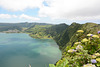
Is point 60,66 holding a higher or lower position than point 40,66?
higher

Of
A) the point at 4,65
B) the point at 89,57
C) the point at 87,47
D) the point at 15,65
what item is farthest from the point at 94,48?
the point at 4,65

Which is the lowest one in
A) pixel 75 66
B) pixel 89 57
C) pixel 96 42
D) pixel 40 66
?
pixel 40 66

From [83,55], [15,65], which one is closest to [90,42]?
[83,55]

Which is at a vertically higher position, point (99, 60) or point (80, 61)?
point (99, 60)

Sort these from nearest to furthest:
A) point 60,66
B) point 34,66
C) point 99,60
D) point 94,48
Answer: point 99,60
point 60,66
point 94,48
point 34,66

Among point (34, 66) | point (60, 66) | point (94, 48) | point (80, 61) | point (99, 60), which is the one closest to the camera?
point (99, 60)

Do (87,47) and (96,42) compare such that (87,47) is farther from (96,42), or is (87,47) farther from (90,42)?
(96,42)

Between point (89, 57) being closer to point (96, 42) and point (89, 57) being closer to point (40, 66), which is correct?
point (96, 42)

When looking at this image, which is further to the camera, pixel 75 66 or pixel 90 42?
pixel 90 42

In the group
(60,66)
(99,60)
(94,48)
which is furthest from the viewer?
(94,48)
